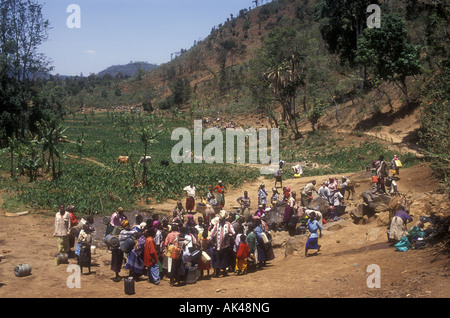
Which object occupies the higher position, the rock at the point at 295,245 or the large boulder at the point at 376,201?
the large boulder at the point at 376,201

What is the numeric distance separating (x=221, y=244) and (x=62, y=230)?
460cm

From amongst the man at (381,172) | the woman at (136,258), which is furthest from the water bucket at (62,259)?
the man at (381,172)

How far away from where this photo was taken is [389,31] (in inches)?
1195

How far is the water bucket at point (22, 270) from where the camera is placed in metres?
9.41

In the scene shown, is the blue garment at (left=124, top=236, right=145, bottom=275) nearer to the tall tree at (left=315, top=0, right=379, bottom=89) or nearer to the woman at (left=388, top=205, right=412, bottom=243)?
the woman at (left=388, top=205, right=412, bottom=243)

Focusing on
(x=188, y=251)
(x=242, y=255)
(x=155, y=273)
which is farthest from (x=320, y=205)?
(x=155, y=273)

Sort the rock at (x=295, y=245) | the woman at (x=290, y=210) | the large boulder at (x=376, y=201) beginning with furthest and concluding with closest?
the woman at (x=290, y=210) < the large boulder at (x=376, y=201) < the rock at (x=295, y=245)

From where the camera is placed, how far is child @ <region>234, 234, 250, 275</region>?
32.1ft

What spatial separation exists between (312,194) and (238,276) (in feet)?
23.7

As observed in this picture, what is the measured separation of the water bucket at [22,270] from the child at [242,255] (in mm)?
5064

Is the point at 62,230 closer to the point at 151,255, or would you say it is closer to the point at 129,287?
the point at 151,255

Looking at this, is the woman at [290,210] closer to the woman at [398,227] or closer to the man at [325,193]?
the man at [325,193]
